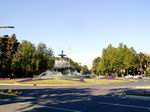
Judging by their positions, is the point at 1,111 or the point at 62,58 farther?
the point at 62,58

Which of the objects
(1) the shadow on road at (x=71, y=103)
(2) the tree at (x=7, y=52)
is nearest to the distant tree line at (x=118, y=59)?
(2) the tree at (x=7, y=52)

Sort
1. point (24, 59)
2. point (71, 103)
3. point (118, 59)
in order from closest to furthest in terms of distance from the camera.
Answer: point (71, 103) → point (24, 59) → point (118, 59)

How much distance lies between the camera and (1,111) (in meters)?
17.3

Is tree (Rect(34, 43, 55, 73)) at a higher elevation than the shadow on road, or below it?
higher

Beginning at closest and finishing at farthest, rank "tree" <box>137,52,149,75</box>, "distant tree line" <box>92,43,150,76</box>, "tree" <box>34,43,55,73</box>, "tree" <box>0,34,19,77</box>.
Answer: "tree" <box>0,34,19,77</box> → "tree" <box>34,43,55,73</box> → "distant tree line" <box>92,43,150,76</box> → "tree" <box>137,52,149,75</box>

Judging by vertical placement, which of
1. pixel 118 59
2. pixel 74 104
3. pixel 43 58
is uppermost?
pixel 43 58

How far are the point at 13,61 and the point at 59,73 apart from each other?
80.0 feet

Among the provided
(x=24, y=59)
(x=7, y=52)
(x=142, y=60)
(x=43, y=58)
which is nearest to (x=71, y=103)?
(x=7, y=52)

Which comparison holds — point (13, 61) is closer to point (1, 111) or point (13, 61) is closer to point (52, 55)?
point (52, 55)

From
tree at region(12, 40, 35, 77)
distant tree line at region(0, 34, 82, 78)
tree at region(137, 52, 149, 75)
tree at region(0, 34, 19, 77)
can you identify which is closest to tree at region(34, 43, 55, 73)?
distant tree line at region(0, 34, 82, 78)

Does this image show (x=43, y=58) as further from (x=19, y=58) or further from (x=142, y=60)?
(x=142, y=60)

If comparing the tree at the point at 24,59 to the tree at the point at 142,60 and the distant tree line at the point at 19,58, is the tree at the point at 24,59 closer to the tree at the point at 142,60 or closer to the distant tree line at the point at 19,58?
the distant tree line at the point at 19,58

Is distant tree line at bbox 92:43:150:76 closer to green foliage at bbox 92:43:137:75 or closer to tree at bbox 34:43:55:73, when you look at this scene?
green foliage at bbox 92:43:137:75

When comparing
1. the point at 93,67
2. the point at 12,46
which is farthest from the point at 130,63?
the point at 93,67
